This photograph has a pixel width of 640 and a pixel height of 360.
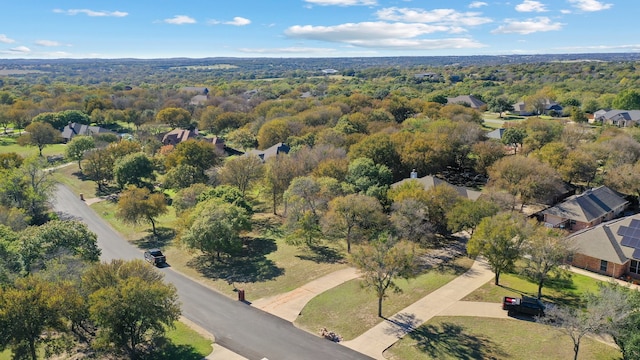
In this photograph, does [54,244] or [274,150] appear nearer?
[54,244]

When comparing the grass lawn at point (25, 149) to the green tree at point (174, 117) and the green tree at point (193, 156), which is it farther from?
the green tree at point (193, 156)

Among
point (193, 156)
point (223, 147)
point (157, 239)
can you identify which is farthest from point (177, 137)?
point (157, 239)

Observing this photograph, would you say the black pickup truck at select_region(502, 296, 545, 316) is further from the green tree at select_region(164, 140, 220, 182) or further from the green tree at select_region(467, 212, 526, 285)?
the green tree at select_region(164, 140, 220, 182)

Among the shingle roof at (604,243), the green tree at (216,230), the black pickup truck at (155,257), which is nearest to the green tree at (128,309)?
the green tree at (216,230)

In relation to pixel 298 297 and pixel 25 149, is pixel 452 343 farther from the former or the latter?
pixel 25 149

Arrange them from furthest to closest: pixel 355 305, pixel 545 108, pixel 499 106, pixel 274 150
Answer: pixel 499 106
pixel 545 108
pixel 274 150
pixel 355 305
